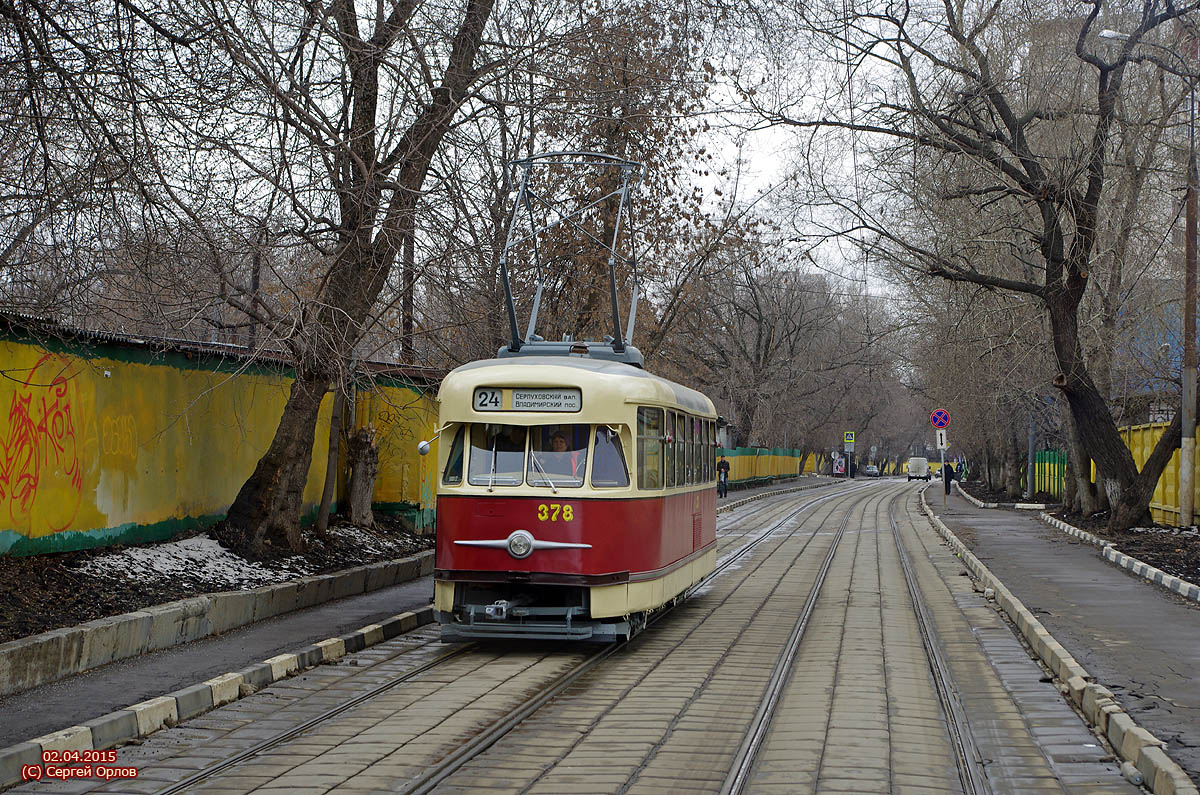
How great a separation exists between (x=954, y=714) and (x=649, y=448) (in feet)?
14.6

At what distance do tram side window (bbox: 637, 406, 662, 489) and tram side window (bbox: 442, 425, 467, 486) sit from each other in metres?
1.76

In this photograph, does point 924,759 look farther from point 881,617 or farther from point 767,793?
point 881,617

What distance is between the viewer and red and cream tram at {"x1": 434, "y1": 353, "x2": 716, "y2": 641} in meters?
11.6

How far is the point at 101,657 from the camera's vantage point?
10117 millimetres

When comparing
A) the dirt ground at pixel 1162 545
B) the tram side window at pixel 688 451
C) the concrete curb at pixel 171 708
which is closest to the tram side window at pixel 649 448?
the tram side window at pixel 688 451

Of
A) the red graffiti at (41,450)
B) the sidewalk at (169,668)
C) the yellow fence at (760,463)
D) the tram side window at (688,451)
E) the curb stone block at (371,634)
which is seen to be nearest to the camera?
A: the sidewalk at (169,668)

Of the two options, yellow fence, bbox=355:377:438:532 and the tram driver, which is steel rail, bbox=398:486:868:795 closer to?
the tram driver

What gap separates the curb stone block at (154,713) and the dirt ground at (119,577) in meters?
1.63

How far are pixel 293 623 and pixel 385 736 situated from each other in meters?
5.19

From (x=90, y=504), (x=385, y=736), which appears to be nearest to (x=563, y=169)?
(x=90, y=504)

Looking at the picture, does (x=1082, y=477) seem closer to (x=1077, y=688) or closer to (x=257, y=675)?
(x=1077, y=688)

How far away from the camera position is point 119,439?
13297 millimetres

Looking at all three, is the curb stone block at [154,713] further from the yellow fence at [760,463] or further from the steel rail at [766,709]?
the yellow fence at [760,463]

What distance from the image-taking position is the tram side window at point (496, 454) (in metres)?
11.9
